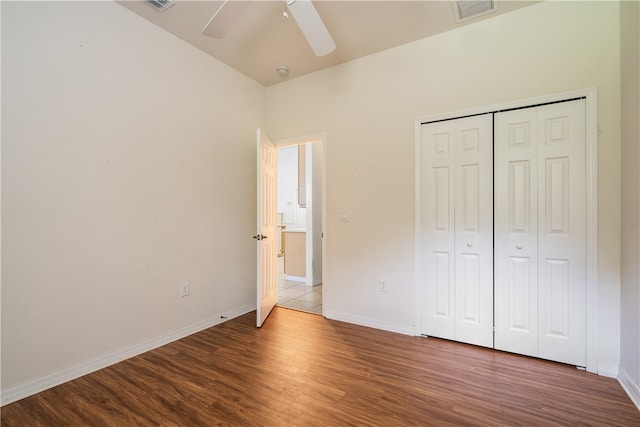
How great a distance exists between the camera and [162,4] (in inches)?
89.7

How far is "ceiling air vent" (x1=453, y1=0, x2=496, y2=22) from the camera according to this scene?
7.39ft

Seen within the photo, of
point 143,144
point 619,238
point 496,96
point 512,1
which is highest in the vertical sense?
point 512,1

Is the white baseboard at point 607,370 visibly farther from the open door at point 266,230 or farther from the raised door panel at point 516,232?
the open door at point 266,230

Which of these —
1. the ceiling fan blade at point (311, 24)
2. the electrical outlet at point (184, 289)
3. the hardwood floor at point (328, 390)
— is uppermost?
the ceiling fan blade at point (311, 24)

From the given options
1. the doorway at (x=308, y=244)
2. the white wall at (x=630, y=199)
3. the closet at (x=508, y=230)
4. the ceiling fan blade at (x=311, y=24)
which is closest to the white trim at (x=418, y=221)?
the closet at (x=508, y=230)

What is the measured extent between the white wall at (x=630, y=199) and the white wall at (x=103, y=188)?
337 centimetres

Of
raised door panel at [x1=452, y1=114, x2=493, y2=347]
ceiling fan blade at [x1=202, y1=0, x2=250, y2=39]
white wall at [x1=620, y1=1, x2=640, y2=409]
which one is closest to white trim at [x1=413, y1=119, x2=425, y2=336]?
raised door panel at [x1=452, y1=114, x2=493, y2=347]

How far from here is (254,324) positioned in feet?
Answer: 10.1

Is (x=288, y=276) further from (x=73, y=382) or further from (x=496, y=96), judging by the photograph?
(x=496, y=96)

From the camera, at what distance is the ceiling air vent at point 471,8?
225 centimetres

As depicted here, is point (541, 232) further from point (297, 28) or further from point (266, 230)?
point (297, 28)

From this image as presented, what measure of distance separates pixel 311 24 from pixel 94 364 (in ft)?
9.69

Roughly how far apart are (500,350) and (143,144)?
3520 mm

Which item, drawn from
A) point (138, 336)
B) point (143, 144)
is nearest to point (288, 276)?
point (138, 336)
